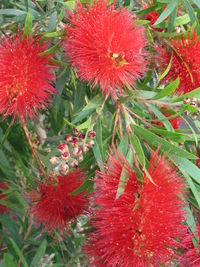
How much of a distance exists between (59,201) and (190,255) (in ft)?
A: 1.38

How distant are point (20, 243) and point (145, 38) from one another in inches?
46.2

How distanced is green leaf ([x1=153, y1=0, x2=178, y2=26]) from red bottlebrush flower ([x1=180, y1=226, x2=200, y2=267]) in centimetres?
61

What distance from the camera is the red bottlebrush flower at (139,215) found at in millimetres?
1103

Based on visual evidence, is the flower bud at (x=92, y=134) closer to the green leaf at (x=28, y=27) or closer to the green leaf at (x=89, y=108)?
the green leaf at (x=89, y=108)

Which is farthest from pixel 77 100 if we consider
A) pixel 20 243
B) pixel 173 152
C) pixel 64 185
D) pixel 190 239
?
pixel 20 243

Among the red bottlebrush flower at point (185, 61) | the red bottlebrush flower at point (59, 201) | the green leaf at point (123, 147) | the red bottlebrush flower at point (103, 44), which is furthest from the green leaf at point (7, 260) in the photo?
the red bottlebrush flower at point (185, 61)

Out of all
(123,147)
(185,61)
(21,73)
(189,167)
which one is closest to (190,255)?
(189,167)

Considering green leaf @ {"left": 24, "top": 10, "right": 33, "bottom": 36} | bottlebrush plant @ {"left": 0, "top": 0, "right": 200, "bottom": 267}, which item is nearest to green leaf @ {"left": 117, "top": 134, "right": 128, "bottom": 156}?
bottlebrush plant @ {"left": 0, "top": 0, "right": 200, "bottom": 267}

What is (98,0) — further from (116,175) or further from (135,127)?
(116,175)

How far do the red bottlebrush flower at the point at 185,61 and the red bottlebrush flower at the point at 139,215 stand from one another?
0.34 meters

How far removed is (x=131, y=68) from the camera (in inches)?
49.3

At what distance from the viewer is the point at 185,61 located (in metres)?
1.39

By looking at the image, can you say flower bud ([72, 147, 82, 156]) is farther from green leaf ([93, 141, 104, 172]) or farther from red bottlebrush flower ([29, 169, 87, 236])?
red bottlebrush flower ([29, 169, 87, 236])

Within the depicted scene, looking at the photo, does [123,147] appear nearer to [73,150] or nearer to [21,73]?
[73,150]
